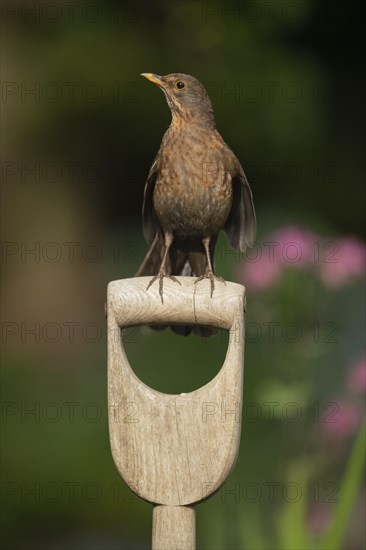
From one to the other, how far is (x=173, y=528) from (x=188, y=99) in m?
1.26

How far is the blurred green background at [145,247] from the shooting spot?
3.96 metres

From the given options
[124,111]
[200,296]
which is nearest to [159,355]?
[124,111]

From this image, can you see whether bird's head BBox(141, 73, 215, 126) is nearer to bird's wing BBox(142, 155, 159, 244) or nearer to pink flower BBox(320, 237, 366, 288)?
bird's wing BBox(142, 155, 159, 244)

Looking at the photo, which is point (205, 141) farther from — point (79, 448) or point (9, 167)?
point (9, 167)

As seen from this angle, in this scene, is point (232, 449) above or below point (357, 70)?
below

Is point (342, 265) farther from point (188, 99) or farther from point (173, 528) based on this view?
point (173, 528)

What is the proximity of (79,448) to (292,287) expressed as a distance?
2134 millimetres

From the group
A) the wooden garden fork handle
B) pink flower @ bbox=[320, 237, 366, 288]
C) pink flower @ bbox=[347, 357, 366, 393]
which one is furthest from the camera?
pink flower @ bbox=[320, 237, 366, 288]

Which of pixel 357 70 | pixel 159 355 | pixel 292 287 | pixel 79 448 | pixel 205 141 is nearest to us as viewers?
pixel 205 141

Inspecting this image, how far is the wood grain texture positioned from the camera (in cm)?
242

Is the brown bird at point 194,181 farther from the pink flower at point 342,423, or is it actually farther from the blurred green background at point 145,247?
the pink flower at point 342,423

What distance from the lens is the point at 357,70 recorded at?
6.19 m

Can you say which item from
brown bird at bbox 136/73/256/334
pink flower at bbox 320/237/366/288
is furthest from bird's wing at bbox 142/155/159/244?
pink flower at bbox 320/237/366/288

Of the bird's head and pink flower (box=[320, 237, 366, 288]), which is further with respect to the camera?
pink flower (box=[320, 237, 366, 288])
